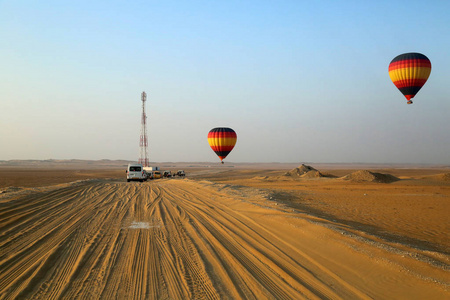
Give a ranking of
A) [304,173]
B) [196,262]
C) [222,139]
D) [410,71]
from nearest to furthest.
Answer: [196,262]
[410,71]
[222,139]
[304,173]

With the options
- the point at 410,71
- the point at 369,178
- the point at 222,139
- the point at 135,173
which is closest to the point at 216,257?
the point at 222,139

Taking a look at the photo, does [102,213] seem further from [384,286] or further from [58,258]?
[384,286]

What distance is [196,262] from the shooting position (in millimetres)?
6727

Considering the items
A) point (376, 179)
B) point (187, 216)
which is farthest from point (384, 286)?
point (376, 179)

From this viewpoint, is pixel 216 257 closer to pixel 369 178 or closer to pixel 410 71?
pixel 410 71

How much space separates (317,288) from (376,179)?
110 feet

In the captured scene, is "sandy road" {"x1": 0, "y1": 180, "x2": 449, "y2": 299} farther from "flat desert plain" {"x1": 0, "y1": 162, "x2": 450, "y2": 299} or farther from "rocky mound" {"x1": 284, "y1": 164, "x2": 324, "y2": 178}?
"rocky mound" {"x1": 284, "y1": 164, "x2": 324, "y2": 178}

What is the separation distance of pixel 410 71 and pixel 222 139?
19134 millimetres

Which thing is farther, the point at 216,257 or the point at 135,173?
the point at 135,173

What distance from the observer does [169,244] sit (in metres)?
8.20

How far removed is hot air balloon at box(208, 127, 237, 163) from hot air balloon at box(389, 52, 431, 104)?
17162 millimetres

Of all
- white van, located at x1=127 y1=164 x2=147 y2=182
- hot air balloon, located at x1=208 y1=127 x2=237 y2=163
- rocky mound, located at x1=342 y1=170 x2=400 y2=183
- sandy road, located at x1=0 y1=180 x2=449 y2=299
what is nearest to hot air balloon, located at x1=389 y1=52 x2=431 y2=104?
rocky mound, located at x1=342 y1=170 x2=400 y2=183

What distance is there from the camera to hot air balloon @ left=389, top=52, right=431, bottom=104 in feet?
93.9

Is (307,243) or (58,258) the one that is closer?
(58,258)
